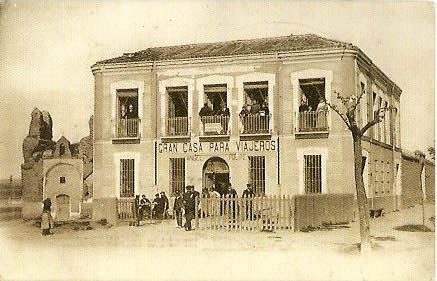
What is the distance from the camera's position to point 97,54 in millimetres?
3215

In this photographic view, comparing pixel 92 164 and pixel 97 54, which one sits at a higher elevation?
pixel 97 54

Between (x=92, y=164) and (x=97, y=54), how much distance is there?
530 millimetres

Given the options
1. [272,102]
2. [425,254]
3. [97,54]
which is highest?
[97,54]

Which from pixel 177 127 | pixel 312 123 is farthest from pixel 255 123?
pixel 177 127

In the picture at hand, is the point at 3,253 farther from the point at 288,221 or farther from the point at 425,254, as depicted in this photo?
the point at 425,254

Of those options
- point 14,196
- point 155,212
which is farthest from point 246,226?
point 14,196

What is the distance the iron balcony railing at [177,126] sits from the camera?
322 centimetres

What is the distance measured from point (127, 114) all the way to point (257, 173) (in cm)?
69

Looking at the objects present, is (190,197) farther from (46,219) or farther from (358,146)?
(358,146)

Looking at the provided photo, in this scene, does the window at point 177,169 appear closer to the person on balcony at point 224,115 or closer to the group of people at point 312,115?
the person on balcony at point 224,115

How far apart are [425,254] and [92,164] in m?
1.69

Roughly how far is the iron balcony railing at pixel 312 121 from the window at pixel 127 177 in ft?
2.71

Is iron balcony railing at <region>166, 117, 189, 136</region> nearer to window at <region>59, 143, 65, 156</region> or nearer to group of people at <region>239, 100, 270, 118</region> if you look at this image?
group of people at <region>239, 100, 270, 118</region>

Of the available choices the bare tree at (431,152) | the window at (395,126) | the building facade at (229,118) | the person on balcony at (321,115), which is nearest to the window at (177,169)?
the building facade at (229,118)
